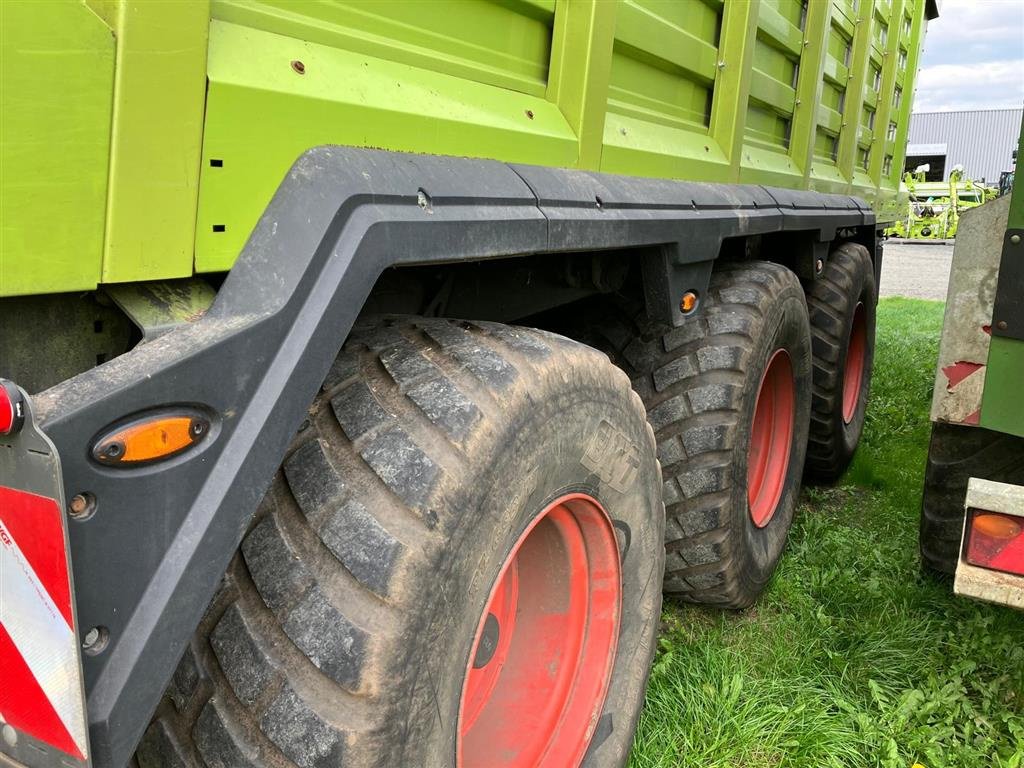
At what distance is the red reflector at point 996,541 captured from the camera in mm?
1958

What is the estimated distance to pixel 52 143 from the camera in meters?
0.92

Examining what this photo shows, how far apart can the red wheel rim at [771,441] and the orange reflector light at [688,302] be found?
97cm

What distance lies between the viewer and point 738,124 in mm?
2717

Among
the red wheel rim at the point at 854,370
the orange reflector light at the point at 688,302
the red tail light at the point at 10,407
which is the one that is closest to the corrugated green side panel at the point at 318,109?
the red tail light at the point at 10,407

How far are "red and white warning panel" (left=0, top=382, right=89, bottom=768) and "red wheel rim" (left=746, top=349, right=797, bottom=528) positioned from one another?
2613mm

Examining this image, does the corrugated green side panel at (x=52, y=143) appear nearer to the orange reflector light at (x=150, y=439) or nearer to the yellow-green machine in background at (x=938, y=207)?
the orange reflector light at (x=150, y=439)

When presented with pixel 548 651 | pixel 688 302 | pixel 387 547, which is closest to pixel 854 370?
pixel 688 302

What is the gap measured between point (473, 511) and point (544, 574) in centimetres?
63

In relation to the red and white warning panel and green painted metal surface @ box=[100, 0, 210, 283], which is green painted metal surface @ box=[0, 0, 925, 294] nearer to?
green painted metal surface @ box=[100, 0, 210, 283]

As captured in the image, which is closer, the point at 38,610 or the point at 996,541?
the point at 38,610

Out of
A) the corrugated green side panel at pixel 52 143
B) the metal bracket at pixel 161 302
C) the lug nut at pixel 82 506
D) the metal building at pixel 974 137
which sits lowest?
the lug nut at pixel 82 506

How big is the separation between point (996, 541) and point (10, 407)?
1.97 meters

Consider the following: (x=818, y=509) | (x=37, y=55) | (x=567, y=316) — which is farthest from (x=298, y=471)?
(x=818, y=509)

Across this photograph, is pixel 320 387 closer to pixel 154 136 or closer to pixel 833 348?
pixel 154 136
